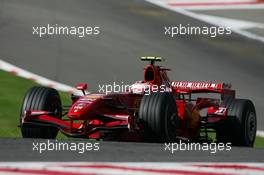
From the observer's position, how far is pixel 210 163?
332 inches

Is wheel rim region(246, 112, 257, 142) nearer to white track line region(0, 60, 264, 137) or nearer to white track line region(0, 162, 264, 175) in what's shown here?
white track line region(0, 60, 264, 137)

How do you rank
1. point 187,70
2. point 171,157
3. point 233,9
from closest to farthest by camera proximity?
1. point 171,157
2. point 187,70
3. point 233,9

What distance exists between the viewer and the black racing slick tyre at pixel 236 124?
12.9 metres

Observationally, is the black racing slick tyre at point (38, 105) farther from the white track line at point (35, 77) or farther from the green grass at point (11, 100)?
the white track line at point (35, 77)

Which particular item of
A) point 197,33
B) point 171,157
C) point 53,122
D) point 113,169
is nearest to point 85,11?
point 197,33

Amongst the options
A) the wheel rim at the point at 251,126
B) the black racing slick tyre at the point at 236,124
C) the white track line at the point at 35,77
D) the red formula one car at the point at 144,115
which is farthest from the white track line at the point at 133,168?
the white track line at the point at 35,77

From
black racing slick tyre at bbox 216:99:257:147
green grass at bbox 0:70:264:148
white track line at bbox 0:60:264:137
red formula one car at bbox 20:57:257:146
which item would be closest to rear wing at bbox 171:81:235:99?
red formula one car at bbox 20:57:257:146

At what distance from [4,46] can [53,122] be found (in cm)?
682

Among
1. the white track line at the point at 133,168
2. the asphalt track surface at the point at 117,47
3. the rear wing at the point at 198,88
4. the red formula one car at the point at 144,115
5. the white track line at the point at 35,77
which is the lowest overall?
the white track line at the point at 133,168

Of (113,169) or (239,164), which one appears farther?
(239,164)

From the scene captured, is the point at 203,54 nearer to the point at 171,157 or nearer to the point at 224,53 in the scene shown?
the point at 224,53

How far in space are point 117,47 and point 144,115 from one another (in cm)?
721

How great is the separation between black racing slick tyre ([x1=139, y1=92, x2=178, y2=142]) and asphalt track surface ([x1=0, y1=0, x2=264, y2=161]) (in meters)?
4.30

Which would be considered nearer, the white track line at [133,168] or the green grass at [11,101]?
the white track line at [133,168]
